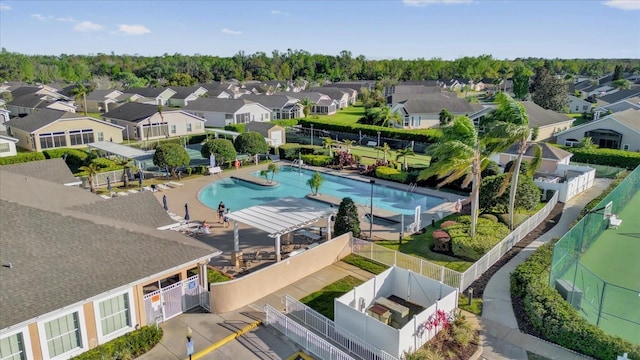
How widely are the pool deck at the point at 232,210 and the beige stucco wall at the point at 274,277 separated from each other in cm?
242

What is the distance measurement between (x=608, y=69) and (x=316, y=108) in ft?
596

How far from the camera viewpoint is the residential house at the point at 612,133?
46.2m

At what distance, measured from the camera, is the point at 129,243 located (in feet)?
51.9

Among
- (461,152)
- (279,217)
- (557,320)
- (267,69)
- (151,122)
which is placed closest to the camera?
(557,320)

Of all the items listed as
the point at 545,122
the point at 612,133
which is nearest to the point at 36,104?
the point at 545,122

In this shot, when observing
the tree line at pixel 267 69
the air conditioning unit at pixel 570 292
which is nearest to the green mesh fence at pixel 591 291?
the air conditioning unit at pixel 570 292

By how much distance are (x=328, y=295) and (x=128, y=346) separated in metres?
8.11

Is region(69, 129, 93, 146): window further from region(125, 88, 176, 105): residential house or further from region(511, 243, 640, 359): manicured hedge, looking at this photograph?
region(511, 243, 640, 359): manicured hedge

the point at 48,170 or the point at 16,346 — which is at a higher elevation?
the point at 48,170

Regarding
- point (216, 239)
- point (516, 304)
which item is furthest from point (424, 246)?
point (216, 239)

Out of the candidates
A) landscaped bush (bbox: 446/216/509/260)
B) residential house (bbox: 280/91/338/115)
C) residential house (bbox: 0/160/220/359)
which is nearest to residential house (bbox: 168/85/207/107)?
residential house (bbox: 280/91/338/115)

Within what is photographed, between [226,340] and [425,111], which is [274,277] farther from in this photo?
[425,111]

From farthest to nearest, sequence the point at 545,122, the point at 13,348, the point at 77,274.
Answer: the point at 545,122
the point at 77,274
the point at 13,348

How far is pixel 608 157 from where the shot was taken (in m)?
42.2
